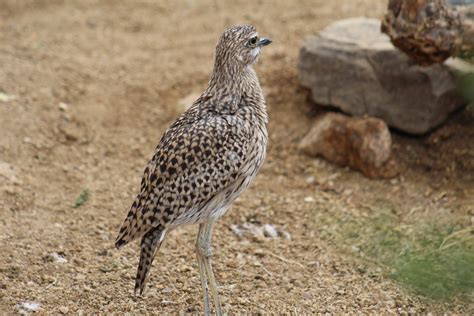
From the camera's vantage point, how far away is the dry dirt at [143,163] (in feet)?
14.4

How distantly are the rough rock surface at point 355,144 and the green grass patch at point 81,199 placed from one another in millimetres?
1887

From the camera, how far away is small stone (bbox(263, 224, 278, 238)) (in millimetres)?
5125

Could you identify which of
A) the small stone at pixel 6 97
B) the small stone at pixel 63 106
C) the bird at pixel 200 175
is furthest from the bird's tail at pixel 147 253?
the small stone at pixel 6 97

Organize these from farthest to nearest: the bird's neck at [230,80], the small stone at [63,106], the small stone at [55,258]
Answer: the small stone at [63,106]
the small stone at [55,258]
the bird's neck at [230,80]

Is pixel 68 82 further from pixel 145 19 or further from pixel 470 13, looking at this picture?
pixel 470 13

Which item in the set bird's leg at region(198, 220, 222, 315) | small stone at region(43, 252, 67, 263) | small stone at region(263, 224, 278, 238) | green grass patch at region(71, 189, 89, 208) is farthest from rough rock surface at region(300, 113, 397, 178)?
small stone at region(43, 252, 67, 263)

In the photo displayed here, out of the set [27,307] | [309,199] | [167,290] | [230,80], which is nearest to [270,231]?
[309,199]

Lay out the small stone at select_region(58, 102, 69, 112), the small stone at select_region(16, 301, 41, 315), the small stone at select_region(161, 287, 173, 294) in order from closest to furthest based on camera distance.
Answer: the small stone at select_region(16, 301, 41, 315) < the small stone at select_region(161, 287, 173, 294) < the small stone at select_region(58, 102, 69, 112)

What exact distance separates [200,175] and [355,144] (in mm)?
2196

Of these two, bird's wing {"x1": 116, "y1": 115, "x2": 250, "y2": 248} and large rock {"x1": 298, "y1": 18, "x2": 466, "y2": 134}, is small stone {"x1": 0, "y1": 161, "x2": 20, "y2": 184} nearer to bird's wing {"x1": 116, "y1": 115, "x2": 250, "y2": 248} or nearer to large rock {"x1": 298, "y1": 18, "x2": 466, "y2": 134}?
Result: bird's wing {"x1": 116, "y1": 115, "x2": 250, "y2": 248}

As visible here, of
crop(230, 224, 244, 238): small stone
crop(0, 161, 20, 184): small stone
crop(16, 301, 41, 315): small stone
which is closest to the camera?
crop(16, 301, 41, 315): small stone

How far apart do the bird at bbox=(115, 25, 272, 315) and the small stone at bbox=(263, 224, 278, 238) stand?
0.97 m

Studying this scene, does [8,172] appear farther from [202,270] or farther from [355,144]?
[355,144]

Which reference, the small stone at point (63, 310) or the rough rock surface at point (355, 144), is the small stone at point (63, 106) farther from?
the small stone at point (63, 310)
